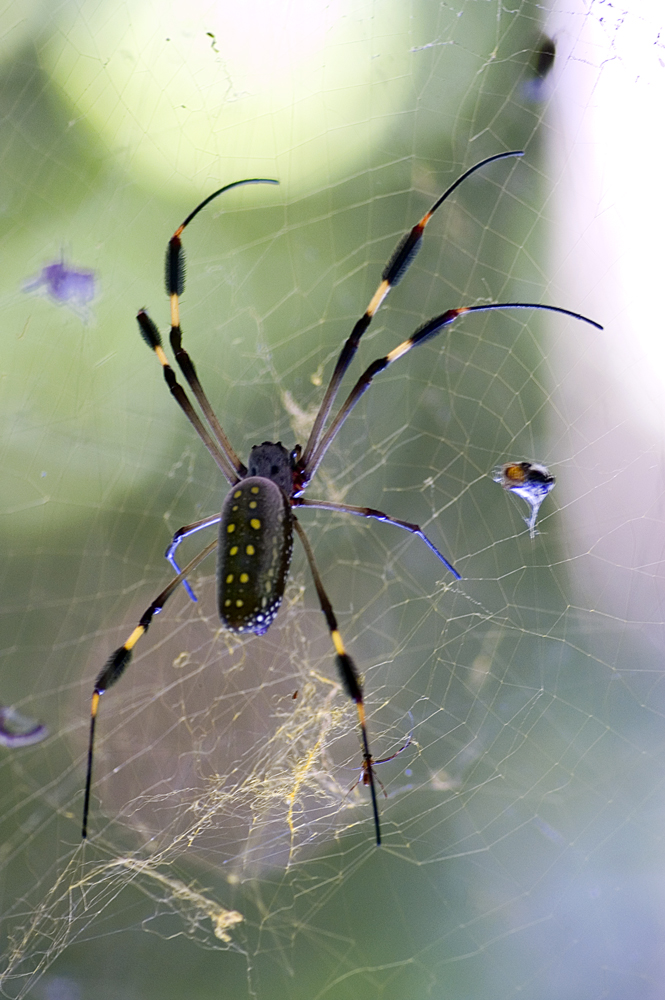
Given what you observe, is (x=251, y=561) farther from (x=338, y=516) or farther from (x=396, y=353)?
(x=338, y=516)

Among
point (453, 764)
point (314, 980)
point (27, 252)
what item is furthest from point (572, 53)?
point (314, 980)

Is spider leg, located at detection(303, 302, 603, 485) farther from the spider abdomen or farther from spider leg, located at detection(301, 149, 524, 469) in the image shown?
the spider abdomen

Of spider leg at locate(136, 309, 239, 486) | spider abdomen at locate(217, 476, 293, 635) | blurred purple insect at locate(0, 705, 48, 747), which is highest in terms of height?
spider leg at locate(136, 309, 239, 486)

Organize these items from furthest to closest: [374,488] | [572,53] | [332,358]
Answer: [374,488] < [332,358] < [572,53]

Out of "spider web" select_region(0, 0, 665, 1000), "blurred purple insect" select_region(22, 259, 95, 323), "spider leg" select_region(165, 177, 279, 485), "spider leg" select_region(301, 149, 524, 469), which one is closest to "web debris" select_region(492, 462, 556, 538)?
"spider web" select_region(0, 0, 665, 1000)

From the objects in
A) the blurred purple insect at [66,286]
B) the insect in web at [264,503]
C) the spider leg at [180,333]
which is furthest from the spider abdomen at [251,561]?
the blurred purple insect at [66,286]

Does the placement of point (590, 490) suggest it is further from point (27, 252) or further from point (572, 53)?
point (27, 252)

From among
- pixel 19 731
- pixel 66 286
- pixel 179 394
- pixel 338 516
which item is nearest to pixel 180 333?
pixel 179 394
